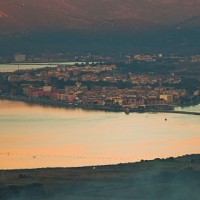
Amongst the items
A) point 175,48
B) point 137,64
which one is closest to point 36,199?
point 137,64

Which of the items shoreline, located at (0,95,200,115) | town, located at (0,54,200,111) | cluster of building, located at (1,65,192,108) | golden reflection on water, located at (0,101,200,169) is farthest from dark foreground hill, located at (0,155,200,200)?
cluster of building, located at (1,65,192,108)

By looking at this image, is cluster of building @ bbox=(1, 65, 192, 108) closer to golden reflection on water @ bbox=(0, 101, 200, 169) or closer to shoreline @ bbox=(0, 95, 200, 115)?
shoreline @ bbox=(0, 95, 200, 115)

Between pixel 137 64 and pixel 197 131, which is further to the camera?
pixel 137 64

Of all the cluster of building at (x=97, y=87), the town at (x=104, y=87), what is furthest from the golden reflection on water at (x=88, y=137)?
the cluster of building at (x=97, y=87)

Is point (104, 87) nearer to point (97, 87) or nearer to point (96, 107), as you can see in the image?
point (97, 87)

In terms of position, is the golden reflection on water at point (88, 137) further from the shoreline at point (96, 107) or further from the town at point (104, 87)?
the town at point (104, 87)

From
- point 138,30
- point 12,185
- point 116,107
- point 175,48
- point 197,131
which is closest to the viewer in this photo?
point 12,185

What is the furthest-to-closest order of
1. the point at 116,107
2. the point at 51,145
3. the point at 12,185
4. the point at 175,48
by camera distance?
the point at 175,48 < the point at 116,107 < the point at 51,145 < the point at 12,185

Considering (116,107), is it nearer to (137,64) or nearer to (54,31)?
(137,64)
